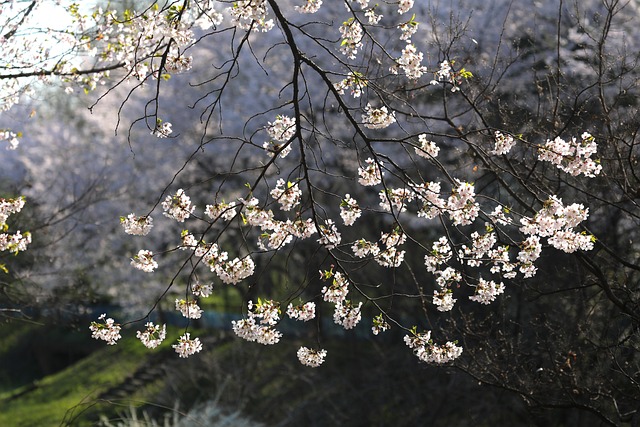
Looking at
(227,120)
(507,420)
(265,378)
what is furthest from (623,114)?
(227,120)

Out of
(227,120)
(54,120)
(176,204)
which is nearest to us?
(176,204)

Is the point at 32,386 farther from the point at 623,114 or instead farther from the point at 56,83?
the point at 623,114

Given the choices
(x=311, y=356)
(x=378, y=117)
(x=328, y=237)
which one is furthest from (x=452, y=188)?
(x=311, y=356)

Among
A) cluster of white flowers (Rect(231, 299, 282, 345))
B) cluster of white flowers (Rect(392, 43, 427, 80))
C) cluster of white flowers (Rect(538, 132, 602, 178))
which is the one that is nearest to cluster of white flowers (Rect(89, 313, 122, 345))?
cluster of white flowers (Rect(231, 299, 282, 345))

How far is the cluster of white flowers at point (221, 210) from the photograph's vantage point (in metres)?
4.43

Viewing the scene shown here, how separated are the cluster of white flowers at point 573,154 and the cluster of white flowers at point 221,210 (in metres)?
1.63

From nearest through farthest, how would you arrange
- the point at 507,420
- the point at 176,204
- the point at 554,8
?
the point at 176,204, the point at 507,420, the point at 554,8

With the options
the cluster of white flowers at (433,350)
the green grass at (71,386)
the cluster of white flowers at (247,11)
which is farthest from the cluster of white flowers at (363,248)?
the green grass at (71,386)

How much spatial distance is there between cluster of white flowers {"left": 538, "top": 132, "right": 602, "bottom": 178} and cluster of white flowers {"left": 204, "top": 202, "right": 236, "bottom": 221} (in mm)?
1627

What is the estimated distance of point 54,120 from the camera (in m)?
19.4

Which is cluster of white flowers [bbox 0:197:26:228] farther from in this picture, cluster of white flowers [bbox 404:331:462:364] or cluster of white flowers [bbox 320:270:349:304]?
cluster of white flowers [bbox 404:331:462:364]

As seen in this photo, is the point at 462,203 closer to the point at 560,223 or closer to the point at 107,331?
the point at 560,223

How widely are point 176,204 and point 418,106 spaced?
762 centimetres

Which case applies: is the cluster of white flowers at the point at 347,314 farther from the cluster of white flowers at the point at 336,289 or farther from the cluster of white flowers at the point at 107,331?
the cluster of white flowers at the point at 107,331
